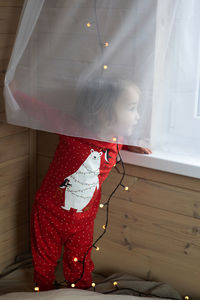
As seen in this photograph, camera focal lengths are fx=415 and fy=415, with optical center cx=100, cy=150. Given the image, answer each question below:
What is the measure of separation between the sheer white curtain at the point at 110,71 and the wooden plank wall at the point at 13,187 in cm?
25

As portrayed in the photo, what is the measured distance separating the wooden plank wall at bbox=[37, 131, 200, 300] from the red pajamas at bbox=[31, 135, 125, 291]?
0.42 feet

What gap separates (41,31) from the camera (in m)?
1.36

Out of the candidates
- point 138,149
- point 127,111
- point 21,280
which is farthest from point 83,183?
point 21,280

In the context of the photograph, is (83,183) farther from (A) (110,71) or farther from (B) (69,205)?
(A) (110,71)

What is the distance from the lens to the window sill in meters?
1.43

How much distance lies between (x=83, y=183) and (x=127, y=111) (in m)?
0.35

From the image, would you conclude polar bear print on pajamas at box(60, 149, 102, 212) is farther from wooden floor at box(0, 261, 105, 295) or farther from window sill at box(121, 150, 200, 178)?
wooden floor at box(0, 261, 105, 295)

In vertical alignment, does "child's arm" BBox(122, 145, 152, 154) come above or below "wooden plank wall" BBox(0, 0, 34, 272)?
above

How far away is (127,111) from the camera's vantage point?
49.2 inches

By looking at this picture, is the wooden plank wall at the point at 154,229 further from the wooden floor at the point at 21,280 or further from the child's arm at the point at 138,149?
the wooden floor at the point at 21,280

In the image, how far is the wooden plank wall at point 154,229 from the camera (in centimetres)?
153

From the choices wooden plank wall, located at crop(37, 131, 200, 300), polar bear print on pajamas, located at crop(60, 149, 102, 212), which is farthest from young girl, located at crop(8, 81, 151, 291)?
wooden plank wall, located at crop(37, 131, 200, 300)

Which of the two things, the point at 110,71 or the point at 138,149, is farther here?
the point at 138,149

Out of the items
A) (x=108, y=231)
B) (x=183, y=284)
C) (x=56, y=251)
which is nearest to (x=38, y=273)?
(x=56, y=251)
